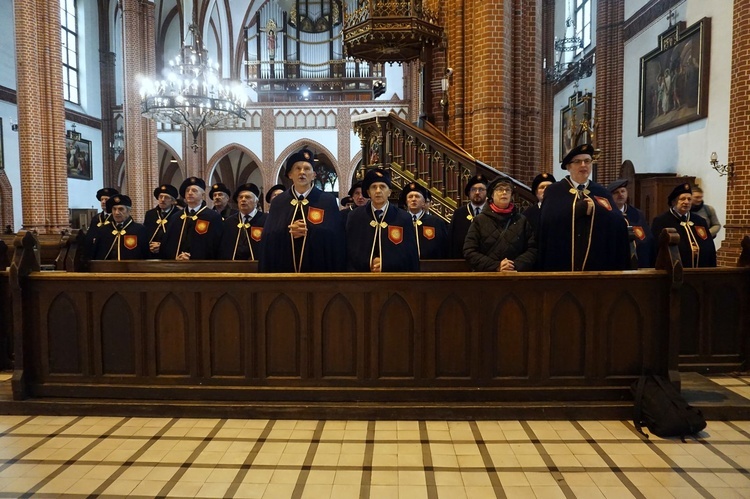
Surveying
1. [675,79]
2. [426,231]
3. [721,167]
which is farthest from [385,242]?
[675,79]

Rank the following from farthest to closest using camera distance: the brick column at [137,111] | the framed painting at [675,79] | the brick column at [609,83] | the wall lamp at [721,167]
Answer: the brick column at [137,111]
the brick column at [609,83]
the framed painting at [675,79]
the wall lamp at [721,167]

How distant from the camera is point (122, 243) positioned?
617cm

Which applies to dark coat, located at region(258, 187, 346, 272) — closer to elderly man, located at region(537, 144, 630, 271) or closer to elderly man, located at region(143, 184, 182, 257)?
elderly man, located at region(537, 144, 630, 271)

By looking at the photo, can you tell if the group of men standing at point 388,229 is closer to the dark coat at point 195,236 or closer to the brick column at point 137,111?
the dark coat at point 195,236

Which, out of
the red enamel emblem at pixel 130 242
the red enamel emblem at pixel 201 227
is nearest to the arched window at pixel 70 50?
the red enamel emblem at pixel 130 242

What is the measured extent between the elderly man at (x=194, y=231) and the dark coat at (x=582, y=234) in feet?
12.3

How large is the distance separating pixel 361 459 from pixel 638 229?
12.1 feet

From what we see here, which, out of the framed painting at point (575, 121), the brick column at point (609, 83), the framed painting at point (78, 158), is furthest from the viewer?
the framed painting at point (78, 158)

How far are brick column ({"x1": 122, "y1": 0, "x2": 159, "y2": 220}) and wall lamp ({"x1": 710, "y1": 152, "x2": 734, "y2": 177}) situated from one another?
15.5 meters

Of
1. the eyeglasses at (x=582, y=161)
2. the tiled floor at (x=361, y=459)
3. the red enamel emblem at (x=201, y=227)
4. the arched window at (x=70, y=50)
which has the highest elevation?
the arched window at (x=70, y=50)

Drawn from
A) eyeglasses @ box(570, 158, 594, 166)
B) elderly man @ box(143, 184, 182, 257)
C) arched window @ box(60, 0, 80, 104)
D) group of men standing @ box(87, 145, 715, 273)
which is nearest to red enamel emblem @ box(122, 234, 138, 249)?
elderly man @ box(143, 184, 182, 257)

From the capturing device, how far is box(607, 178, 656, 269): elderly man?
A: 16.8ft

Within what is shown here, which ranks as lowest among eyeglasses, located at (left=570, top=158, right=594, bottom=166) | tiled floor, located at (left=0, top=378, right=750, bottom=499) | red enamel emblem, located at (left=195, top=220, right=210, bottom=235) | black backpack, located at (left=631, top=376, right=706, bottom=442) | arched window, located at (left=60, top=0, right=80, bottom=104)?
tiled floor, located at (left=0, top=378, right=750, bottom=499)

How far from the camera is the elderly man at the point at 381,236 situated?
14.0 ft
